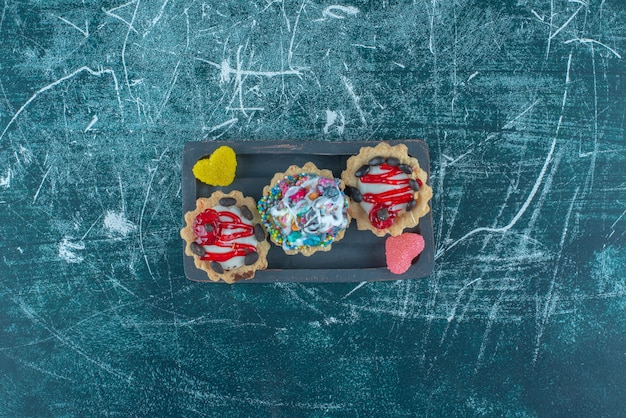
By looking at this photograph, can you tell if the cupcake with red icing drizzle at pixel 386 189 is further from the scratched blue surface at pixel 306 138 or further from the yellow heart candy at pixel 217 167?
the yellow heart candy at pixel 217 167

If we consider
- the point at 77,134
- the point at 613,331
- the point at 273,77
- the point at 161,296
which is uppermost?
the point at 273,77

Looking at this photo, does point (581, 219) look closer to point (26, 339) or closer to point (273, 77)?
point (273, 77)

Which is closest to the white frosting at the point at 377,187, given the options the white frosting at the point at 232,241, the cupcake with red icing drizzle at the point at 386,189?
the cupcake with red icing drizzle at the point at 386,189

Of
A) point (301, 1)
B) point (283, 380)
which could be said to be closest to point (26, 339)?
point (283, 380)

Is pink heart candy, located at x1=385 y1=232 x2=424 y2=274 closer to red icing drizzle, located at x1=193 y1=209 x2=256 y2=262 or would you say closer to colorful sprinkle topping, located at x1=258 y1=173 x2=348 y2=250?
colorful sprinkle topping, located at x1=258 y1=173 x2=348 y2=250

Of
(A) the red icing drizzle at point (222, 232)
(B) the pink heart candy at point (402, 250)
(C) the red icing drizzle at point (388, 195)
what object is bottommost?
(B) the pink heart candy at point (402, 250)

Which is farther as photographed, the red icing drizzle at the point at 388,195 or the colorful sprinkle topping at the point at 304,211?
the red icing drizzle at the point at 388,195

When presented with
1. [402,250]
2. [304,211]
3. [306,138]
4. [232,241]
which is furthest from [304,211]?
[306,138]

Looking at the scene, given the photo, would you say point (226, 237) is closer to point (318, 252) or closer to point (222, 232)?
point (222, 232)
